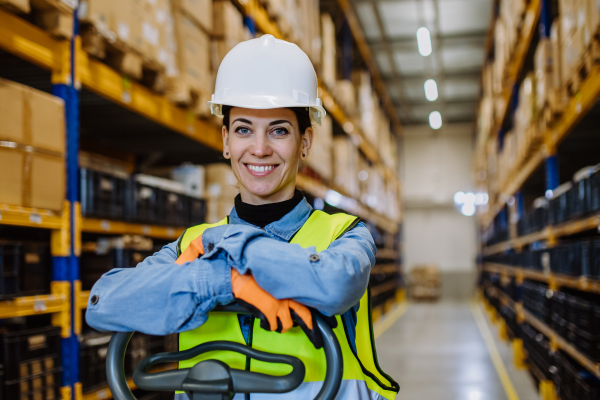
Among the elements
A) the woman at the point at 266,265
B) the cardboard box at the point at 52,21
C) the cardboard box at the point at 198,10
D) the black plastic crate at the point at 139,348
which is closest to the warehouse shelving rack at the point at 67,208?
the cardboard box at the point at 52,21

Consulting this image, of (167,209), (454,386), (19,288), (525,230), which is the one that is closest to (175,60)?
(167,209)

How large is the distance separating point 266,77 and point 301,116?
17 centimetres

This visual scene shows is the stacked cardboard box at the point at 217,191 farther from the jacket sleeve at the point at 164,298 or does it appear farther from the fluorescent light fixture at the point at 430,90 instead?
the fluorescent light fixture at the point at 430,90

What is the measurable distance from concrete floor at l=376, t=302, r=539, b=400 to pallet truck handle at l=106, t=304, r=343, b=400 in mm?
4844

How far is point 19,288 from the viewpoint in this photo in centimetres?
255

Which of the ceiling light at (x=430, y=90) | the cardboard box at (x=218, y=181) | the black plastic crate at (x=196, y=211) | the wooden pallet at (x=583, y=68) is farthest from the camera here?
the ceiling light at (x=430, y=90)

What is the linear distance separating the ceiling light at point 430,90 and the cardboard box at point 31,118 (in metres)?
14.3

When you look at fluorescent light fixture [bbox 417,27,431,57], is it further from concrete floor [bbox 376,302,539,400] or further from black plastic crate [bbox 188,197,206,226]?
black plastic crate [bbox 188,197,206,226]

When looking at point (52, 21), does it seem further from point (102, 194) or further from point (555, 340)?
point (555, 340)

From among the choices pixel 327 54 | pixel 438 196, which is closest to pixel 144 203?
pixel 327 54

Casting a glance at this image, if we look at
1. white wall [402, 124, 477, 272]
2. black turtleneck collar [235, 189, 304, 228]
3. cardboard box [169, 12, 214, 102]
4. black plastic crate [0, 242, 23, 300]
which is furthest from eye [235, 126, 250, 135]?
white wall [402, 124, 477, 272]

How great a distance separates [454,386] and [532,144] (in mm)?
2803

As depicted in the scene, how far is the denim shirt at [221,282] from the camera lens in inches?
45.8

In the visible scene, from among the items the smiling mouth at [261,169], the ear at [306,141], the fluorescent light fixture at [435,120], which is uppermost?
the fluorescent light fixture at [435,120]
